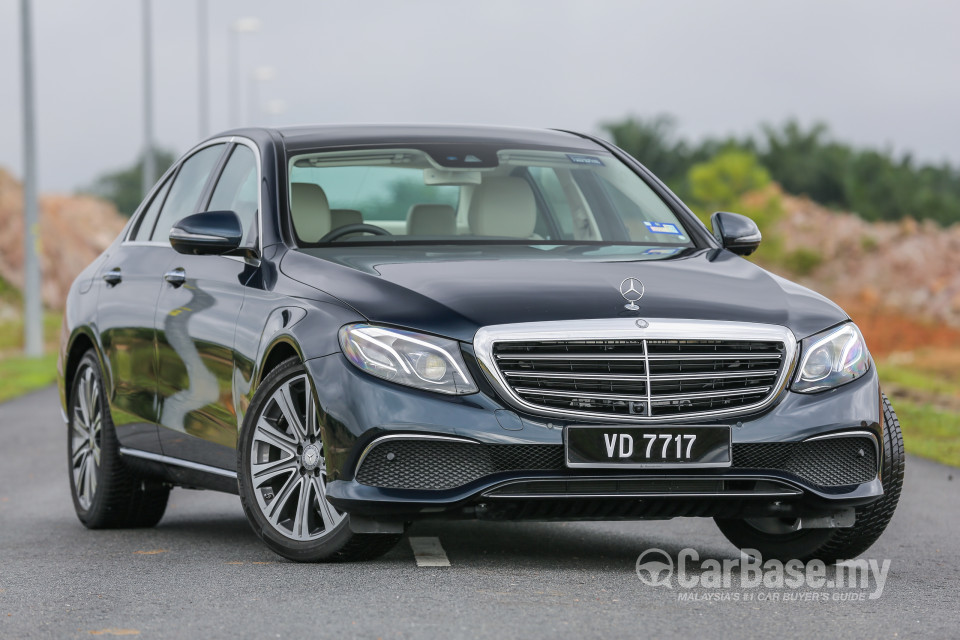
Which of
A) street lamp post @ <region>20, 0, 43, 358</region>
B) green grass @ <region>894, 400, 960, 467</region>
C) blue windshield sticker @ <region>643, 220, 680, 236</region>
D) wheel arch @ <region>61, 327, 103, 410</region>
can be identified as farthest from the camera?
street lamp post @ <region>20, 0, 43, 358</region>

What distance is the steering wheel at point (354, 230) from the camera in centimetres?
714

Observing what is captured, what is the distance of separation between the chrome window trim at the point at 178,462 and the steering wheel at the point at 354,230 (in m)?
1.01

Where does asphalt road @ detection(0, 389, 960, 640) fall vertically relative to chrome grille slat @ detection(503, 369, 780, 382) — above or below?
below

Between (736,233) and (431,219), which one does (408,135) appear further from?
(736,233)

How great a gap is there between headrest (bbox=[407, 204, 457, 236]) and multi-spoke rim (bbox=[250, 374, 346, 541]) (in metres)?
1.30

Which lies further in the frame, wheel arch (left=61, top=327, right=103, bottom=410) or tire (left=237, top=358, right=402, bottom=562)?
wheel arch (left=61, top=327, right=103, bottom=410)

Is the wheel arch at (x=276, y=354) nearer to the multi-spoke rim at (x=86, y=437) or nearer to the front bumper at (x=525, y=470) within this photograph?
the front bumper at (x=525, y=470)

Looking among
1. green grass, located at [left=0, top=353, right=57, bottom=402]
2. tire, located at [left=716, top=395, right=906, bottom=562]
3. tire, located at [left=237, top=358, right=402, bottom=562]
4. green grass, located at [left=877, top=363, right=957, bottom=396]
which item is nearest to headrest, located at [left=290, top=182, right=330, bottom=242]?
tire, located at [left=237, top=358, right=402, bottom=562]

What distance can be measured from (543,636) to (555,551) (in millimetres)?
2070

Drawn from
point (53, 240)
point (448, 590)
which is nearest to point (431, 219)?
point (448, 590)

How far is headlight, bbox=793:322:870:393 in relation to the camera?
617cm

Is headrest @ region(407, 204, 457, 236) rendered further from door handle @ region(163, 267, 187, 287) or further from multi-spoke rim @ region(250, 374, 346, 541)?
multi-spoke rim @ region(250, 374, 346, 541)

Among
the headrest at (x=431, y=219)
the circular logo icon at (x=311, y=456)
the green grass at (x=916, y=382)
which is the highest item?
the headrest at (x=431, y=219)

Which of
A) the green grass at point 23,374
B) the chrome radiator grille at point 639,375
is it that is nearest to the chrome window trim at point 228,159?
the chrome radiator grille at point 639,375
